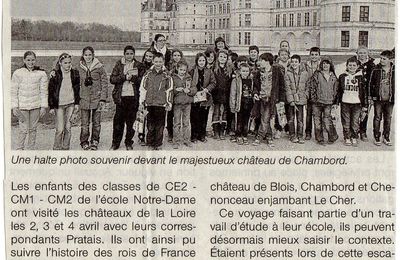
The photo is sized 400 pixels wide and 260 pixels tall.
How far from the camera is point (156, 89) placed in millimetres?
2004

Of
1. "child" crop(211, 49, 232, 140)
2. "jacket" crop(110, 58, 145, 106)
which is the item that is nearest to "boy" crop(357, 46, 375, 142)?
"child" crop(211, 49, 232, 140)

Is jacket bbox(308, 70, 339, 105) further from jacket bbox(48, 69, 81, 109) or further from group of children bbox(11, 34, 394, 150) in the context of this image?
jacket bbox(48, 69, 81, 109)

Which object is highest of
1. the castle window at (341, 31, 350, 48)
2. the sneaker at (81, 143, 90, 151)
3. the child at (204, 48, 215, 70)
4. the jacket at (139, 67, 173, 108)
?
the castle window at (341, 31, 350, 48)

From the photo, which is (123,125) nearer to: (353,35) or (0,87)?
(0,87)

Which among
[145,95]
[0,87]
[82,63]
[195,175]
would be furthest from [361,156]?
[0,87]

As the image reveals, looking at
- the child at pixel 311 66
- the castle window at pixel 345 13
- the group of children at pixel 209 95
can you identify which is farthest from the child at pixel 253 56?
the castle window at pixel 345 13

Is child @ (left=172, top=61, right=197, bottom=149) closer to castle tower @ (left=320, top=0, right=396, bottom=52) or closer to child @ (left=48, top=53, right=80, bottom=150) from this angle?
child @ (left=48, top=53, right=80, bottom=150)

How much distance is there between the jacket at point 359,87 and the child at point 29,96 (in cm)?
74

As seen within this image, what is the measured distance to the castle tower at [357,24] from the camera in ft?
6.56

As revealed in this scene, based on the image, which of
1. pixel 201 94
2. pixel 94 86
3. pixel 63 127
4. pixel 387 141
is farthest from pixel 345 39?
pixel 63 127

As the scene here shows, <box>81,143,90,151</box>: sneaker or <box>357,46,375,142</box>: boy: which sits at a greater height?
<box>357,46,375,142</box>: boy

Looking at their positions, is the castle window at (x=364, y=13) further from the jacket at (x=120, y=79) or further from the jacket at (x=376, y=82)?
the jacket at (x=120, y=79)

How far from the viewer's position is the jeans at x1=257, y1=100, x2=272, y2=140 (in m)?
2.03

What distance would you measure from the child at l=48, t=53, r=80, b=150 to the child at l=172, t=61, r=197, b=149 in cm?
25
